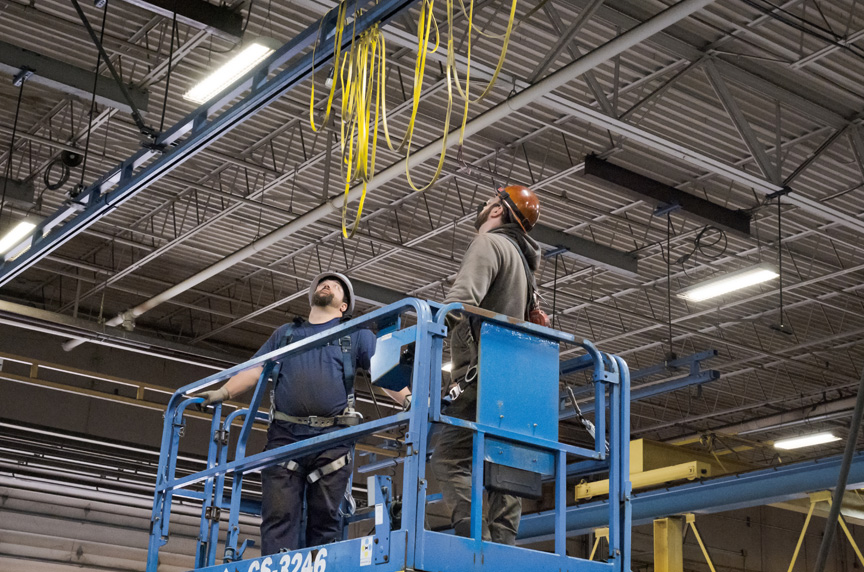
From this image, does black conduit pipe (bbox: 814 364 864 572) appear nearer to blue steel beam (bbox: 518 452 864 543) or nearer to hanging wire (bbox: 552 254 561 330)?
blue steel beam (bbox: 518 452 864 543)

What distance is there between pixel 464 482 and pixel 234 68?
8863 mm

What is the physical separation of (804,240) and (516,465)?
1653 cm

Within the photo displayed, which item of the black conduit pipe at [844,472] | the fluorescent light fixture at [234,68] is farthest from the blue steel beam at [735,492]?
the black conduit pipe at [844,472]

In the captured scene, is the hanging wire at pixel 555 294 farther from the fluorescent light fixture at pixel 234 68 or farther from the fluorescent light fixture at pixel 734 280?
the fluorescent light fixture at pixel 234 68

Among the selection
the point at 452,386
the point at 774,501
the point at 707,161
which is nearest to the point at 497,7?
the point at 707,161

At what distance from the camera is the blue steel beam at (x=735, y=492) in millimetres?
11922

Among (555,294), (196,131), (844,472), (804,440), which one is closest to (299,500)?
(844,472)

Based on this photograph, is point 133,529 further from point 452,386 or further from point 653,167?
point 452,386

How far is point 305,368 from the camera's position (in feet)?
21.0

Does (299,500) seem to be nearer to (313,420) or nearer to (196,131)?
(313,420)

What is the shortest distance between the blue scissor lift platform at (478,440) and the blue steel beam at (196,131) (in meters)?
4.90

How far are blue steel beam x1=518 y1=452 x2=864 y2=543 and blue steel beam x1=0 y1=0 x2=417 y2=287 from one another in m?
7.28

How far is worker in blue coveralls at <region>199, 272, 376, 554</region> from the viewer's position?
612cm

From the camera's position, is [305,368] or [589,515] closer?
[305,368]
